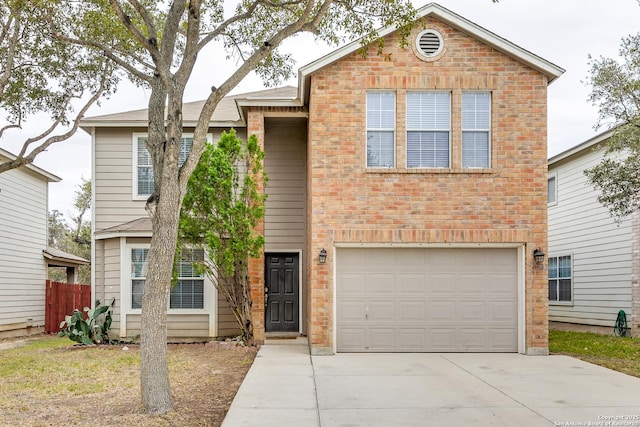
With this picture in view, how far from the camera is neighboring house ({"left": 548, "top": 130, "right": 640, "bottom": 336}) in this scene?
16297mm

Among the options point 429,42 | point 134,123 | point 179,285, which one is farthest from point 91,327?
point 429,42

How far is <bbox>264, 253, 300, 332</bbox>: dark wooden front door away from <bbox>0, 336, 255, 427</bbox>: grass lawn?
7.07 feet

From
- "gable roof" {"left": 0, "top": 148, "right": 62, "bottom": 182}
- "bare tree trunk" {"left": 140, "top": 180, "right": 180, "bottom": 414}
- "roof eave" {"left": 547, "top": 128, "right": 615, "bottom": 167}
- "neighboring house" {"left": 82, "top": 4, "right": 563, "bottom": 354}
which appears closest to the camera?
"bare tree trunk" {"left": 140, "top": 180, "right": 180, "bottom": 414}

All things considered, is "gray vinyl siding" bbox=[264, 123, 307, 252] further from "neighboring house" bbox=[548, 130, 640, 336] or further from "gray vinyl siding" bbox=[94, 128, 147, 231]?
"neighboring house" bbox=[548, 130, 640, 336]

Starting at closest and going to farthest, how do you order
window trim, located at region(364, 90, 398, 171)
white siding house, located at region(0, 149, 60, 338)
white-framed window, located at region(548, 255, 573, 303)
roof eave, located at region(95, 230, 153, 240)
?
window trim, located at region(364, 90, 398, 171) < roof eave, located at region(95, 230, 153, 240) < white siding house, located at region(0, 149, 60, 338) < white-framed window, located at region(548, 255, 573, 303)

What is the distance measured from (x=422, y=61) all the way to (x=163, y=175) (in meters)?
6.44

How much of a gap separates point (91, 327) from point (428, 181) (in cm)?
819

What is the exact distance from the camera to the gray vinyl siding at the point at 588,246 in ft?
54.9

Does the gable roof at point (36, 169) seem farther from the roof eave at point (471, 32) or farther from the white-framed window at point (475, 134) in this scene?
the white-framed window at point (475, 134)

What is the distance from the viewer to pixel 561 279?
793 inches

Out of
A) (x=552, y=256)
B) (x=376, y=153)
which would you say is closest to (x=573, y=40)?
(x=552, y=256)

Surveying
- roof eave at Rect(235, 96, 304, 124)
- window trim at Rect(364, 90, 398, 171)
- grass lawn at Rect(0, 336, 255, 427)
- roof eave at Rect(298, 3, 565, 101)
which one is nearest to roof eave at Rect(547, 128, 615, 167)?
roof eave at Rect(298, 3, 565, 101)

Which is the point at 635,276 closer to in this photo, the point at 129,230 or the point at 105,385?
the point at 129,230

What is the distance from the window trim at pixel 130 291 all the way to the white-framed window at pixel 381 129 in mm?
5375
